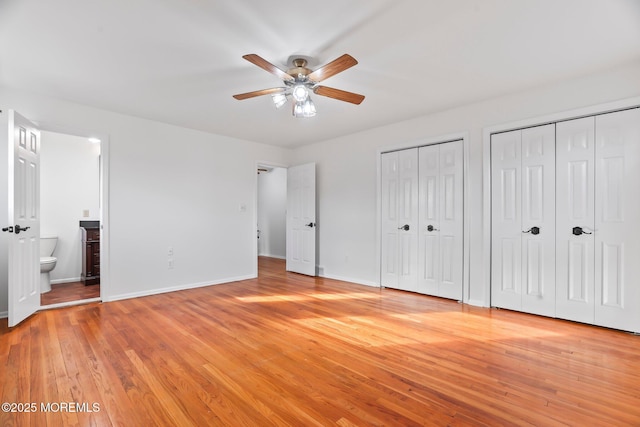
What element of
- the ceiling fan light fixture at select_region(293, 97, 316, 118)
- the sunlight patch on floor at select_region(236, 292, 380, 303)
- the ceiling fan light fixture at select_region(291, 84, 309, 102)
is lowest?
the sunlight patch on floor at select_region(236, 292, 380, 303)

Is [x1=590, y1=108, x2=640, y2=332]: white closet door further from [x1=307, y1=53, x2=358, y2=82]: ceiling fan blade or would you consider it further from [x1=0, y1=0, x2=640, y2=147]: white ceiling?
[x1=307, y1=53, x2=358, y2=82]: ceiling fan blade

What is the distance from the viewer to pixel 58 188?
16.3ft

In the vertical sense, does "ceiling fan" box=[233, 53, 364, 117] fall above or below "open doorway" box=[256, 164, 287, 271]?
above

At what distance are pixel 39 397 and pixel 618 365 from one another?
3.89 m

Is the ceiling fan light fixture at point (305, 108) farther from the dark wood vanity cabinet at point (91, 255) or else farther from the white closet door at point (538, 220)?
the dark wood vanity cabinet at point (91, 255)

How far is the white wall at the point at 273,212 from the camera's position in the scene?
8250mm

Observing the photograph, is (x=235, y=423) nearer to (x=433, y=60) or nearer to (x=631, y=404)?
(x=631, y=404)

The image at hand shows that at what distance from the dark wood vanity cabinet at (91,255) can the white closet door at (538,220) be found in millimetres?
6072

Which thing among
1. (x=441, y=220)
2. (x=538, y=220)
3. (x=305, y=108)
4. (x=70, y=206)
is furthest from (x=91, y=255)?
(x=538, y=220)

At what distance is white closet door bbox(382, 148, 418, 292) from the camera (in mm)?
4371

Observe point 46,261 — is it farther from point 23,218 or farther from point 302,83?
point 302,83

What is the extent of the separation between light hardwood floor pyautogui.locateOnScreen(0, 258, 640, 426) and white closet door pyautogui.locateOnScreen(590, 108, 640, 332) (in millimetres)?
249

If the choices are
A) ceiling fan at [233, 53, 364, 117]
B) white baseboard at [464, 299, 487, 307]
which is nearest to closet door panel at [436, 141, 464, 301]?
white baseboard at [464, 299, 487, 307]

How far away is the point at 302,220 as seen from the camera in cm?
584
